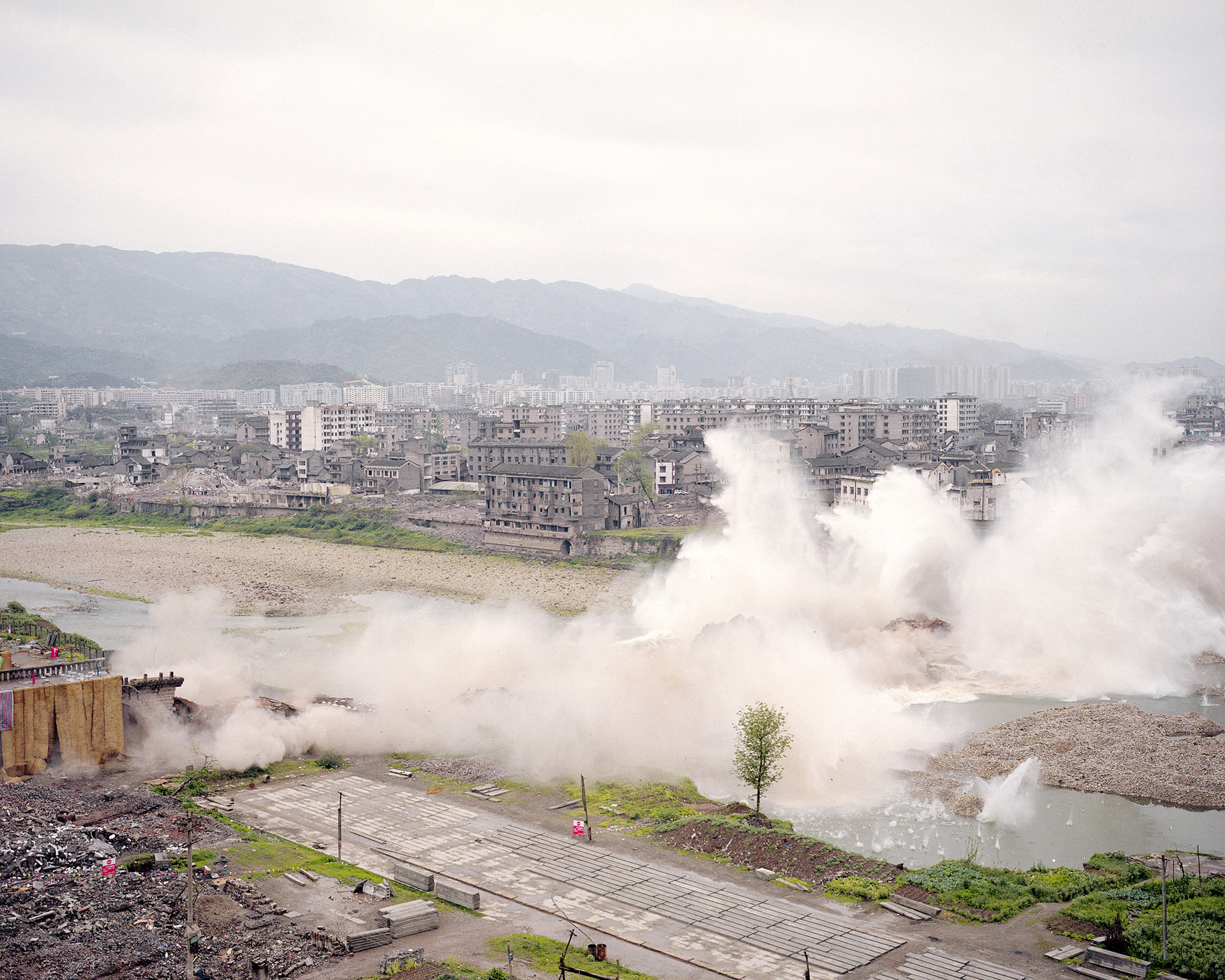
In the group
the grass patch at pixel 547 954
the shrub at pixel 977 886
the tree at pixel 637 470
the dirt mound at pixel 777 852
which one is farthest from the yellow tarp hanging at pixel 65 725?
the tree at pixel 637 470

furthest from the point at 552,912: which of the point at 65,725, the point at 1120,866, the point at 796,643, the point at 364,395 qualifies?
the point at 364,395

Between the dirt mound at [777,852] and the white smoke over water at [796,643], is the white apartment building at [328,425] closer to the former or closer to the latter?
the white smoke over water at [796,643]

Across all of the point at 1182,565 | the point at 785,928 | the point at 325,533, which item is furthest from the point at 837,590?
the point at 325,533

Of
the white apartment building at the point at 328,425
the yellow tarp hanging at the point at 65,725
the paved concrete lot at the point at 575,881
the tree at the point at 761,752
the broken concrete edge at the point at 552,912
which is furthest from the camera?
the white apartment building at the point at 328,425

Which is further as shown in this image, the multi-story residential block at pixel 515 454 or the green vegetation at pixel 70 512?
the green vegetation at pixel 70 512

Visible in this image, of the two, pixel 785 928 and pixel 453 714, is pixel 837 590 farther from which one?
pixel 785 928

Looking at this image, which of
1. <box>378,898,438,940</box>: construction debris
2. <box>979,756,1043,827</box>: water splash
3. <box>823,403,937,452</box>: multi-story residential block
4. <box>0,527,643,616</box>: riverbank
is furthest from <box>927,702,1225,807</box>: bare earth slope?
<box>823,403,937,452</box>: multi-story residential block

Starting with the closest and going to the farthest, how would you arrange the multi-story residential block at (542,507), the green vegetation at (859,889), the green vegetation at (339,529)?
the green vegetation at (859,889) < the multi-story residential block at (542,507) < the green vegetation at (339,529)

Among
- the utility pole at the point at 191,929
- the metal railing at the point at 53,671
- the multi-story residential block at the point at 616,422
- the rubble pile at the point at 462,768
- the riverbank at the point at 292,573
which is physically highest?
the multi-story residential block at the point at 616,422
